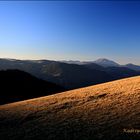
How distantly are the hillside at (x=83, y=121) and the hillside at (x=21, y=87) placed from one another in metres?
76.2

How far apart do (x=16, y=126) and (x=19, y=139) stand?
13.5 feet

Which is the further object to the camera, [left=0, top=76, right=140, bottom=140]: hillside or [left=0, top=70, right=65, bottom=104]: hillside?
[left=0, top=70, right=65, bottom=104]: hillside

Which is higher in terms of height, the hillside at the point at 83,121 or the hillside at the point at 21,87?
the hillside at the point at 83,121

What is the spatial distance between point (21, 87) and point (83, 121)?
101686mm

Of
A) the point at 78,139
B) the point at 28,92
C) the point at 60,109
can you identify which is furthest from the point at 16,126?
the point at 28,92

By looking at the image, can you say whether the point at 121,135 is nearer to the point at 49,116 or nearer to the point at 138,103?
the point at 138,103

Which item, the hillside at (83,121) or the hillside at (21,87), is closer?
the hillside at (83,121)

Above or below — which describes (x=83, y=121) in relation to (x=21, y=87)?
above

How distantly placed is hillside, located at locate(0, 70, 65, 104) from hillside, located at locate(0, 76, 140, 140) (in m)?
76.2

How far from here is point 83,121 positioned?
19344 mm

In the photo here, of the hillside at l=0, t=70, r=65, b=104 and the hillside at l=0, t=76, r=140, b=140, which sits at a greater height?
the hillside at l=0, t=76, r=140, b=140

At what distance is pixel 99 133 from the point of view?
15812 mm

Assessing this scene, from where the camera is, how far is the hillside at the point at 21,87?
10738 centimetres

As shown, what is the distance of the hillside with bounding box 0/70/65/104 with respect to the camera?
352 feet
